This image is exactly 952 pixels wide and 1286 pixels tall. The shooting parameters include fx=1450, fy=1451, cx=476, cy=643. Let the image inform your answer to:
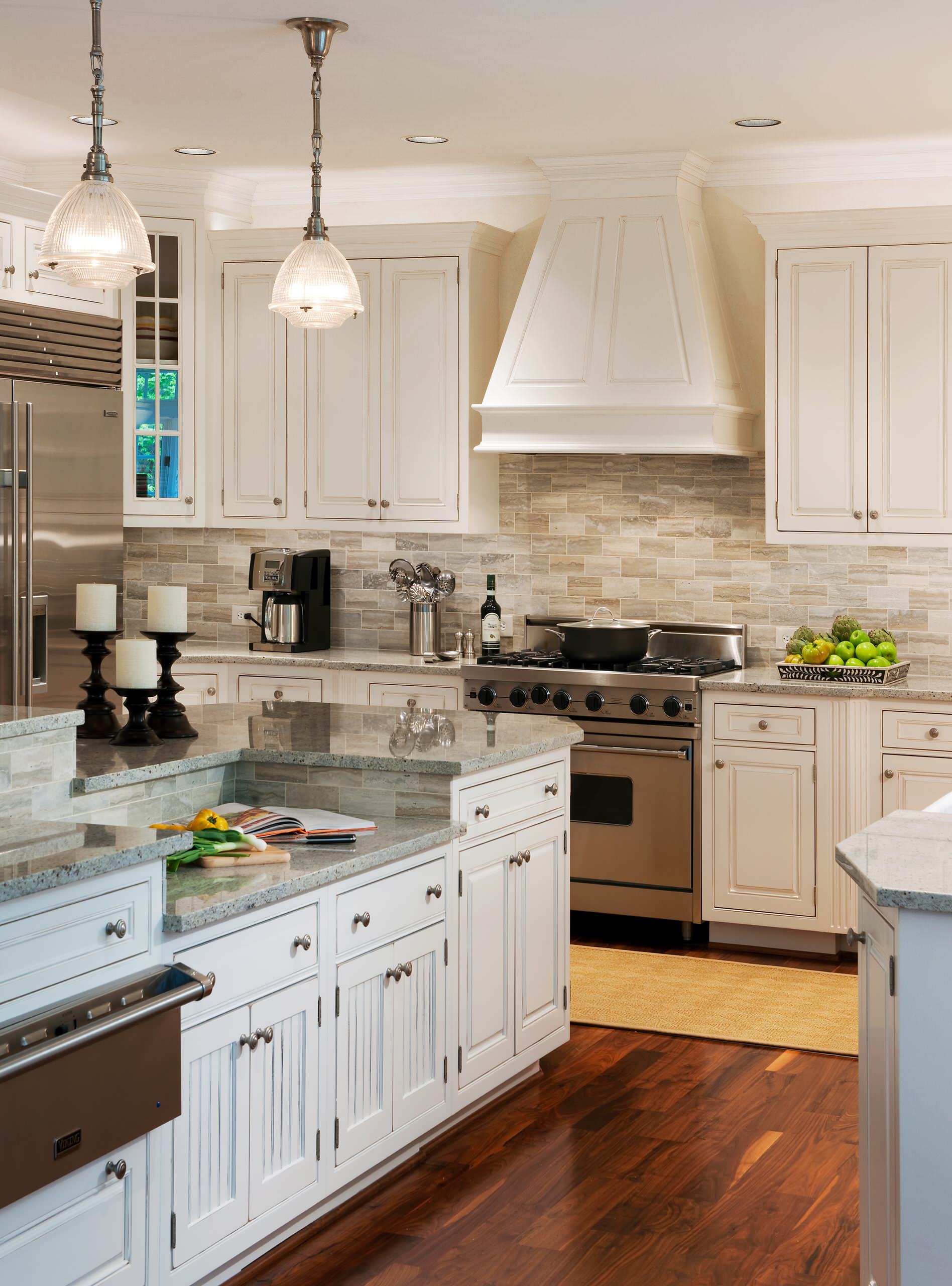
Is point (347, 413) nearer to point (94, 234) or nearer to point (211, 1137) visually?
point (94, 234)

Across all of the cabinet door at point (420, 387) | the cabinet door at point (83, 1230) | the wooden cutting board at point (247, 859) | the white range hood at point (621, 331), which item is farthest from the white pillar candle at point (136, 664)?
the cabinet door at point (420, 387)

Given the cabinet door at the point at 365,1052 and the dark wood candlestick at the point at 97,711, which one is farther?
the dark wood candlestick at the point at 97,711

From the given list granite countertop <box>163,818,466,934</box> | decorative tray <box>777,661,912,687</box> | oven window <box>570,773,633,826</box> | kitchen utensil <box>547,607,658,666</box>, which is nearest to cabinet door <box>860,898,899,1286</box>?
granite countertop <box>163,818,466,934</box>

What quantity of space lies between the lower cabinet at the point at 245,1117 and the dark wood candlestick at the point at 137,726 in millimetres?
801

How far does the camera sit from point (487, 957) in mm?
3676

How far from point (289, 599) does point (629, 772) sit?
1718 mm

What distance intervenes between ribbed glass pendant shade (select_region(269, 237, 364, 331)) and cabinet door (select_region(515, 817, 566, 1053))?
1477 mm

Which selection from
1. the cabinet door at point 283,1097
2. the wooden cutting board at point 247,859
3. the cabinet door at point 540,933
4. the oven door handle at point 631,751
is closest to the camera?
the cabinet door at point 283,1097

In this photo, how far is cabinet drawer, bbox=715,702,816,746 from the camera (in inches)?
204

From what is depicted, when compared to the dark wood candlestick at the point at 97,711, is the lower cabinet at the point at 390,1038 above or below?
below

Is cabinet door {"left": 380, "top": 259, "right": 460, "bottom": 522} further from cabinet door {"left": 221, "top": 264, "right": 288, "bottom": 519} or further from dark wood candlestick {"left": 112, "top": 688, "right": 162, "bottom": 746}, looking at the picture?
dark wood candlestick {"left": 112, "top": 688, "right": 162, "bottom": 746}

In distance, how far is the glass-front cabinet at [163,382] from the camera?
621cm

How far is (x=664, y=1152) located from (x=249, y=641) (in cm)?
365

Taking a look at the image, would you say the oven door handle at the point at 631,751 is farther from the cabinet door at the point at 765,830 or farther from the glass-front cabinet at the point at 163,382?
the glass-front cabinet at the point at 163,382
